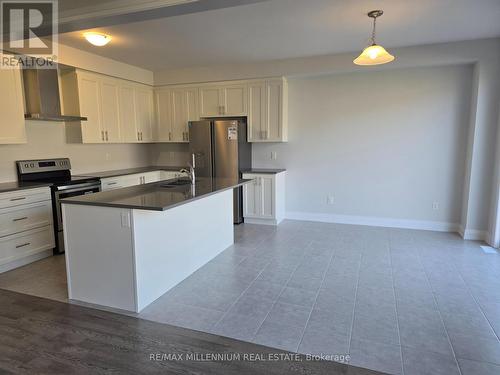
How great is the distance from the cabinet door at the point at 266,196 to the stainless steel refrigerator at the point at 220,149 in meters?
0.37

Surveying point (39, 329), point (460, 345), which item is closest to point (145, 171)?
point (39, 329)

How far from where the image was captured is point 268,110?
5188 millimetres

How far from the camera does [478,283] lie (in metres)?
3.01

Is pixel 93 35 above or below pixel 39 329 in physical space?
above

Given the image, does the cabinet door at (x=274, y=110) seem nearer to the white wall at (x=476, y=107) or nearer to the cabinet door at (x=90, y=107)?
the white wall at (x=476, y=107)

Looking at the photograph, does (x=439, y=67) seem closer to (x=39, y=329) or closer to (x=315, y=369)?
(x=315, y=369)

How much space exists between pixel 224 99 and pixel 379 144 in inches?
104

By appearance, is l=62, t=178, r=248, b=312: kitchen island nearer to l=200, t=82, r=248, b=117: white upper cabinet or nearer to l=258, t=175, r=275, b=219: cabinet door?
l=258, t=175, r=275, b=219: cabinet door

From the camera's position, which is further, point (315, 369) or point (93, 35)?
point (93, 35)

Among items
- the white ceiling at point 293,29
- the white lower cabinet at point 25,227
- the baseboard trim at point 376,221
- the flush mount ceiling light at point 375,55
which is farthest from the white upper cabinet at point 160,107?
the flush mount ceiling light at point 375,55

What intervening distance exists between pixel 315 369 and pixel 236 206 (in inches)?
137

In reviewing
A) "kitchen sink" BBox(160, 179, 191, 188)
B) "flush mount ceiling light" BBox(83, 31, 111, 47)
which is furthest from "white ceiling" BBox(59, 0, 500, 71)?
"kitchen sink" BBox(160, 179, 191, 188)

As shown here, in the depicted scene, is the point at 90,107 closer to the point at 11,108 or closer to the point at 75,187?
the point at 11,108

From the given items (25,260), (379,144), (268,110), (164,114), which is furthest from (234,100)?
(25,260)
